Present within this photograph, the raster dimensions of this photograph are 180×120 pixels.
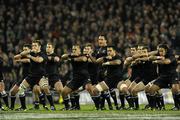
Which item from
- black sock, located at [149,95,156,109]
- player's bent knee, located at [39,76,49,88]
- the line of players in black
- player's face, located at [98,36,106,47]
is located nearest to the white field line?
the line of players in black

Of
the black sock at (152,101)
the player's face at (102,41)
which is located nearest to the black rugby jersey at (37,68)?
the player's face at (102,41)

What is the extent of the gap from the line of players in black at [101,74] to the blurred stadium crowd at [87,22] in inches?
348

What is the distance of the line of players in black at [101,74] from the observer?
19795mm

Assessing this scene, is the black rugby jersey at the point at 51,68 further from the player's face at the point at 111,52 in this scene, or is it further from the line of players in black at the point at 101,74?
the player's face at the point at 111,52

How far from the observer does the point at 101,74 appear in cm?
2153

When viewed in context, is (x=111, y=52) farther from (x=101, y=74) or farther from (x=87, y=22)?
(x=87, y=22)

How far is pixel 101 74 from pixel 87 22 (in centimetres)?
1256

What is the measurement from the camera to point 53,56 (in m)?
21.3

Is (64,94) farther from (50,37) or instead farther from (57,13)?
(57,13)

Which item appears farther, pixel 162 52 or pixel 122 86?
pixel 122 86

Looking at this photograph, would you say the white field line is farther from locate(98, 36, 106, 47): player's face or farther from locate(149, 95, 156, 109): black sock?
locate(98, 36, 106, 47): player's face

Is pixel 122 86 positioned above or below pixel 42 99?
above

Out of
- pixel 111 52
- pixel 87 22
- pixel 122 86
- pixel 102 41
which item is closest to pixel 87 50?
pixel 102 41

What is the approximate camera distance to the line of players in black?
64.9 ft
